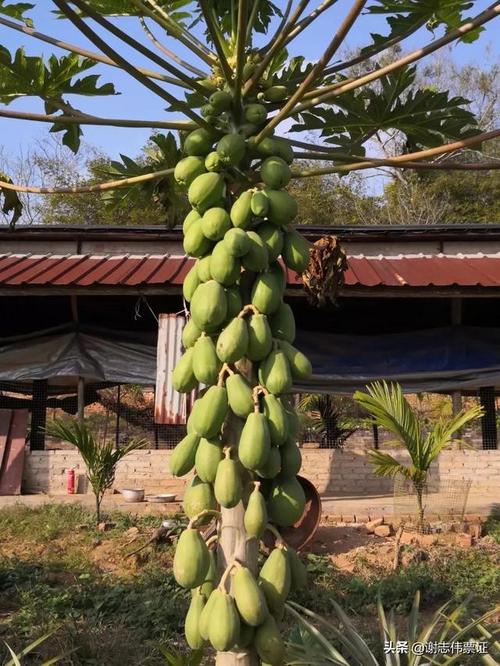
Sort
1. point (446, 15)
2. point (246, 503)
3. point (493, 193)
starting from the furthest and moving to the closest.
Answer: point (493, 193), point (446, 15), point (246, 503)

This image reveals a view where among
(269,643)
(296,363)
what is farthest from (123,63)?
(269,643)

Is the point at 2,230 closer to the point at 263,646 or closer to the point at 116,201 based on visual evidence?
the point at 116,201

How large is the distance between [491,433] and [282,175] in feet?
20.9

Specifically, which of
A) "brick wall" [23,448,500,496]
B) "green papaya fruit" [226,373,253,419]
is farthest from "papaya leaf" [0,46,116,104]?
"brick wall" [23,448,500,496]

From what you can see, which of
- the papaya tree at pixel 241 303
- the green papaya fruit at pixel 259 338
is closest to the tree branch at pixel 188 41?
the papaya tree at pixel 241 303

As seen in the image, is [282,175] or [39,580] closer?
[282,175]

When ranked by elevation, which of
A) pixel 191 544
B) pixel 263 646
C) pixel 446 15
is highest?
pixel 446 15

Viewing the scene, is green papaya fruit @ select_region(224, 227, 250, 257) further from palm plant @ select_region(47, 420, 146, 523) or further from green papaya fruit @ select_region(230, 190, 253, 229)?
Answer: palm plant @ select_region(47, 420, 146, 523)

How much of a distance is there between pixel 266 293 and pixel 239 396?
0.29 meters

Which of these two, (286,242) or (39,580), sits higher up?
(286,242)

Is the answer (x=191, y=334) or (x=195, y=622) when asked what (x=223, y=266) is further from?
(x=195, y=622)

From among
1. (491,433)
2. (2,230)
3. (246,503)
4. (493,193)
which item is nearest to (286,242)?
(246,503)

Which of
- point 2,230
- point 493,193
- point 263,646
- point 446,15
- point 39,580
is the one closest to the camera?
point 263,646

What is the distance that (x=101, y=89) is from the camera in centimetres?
284
